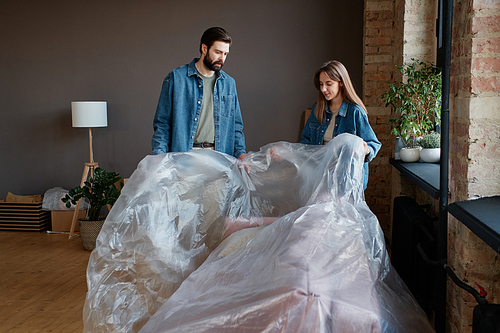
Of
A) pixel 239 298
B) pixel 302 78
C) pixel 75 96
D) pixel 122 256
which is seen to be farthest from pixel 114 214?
pixel 75 96

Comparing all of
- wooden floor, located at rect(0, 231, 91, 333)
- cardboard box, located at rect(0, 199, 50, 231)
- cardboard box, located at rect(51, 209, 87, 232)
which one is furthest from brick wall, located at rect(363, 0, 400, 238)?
cardboard box, located at rect(0, 199, 50, 231)

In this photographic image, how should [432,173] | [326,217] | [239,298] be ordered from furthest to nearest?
[432,173] < [326,217] < [239,298]

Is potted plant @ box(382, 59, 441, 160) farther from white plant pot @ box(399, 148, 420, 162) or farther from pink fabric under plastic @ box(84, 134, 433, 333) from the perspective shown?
pink fabric under plastic @ box(84, 134, 433, 333)

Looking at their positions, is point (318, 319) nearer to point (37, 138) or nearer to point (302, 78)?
point (302, 78)

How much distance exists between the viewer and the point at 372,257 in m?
1.50

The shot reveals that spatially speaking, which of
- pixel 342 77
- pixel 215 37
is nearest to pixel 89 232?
pixel 215 37

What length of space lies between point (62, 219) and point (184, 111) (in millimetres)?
2471

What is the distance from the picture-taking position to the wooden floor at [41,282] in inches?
93.8

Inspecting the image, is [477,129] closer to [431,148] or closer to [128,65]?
[431,148]

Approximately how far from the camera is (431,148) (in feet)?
8.10

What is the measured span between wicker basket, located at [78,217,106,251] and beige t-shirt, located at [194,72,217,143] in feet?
5.49

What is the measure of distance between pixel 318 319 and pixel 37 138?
417 cm

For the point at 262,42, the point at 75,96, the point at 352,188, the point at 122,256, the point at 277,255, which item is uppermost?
the point at 262,42

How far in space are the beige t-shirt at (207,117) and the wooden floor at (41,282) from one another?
1.21 metres
